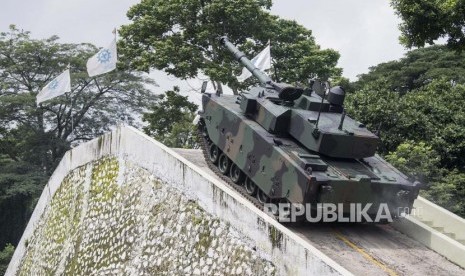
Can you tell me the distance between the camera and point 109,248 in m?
13.2

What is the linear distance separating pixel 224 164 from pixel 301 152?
2477 millimetres

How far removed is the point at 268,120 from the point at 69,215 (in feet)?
21.5

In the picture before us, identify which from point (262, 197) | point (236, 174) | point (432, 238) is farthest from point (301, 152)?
point (432, 238)

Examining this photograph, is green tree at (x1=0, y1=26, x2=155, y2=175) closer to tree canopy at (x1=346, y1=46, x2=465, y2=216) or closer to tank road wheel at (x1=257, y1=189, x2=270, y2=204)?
tree canopy at (x1=346, y1=46, x2=465, y2=216)

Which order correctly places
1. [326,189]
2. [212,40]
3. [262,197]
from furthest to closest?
[212,40]
[262,197]
[326,189]

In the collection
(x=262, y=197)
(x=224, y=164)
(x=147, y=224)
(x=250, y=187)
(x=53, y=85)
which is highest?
(x=53, y=85)

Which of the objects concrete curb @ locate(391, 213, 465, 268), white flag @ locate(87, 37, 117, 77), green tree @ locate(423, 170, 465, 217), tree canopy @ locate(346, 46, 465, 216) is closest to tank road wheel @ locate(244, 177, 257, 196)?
concrete curb @ locate(391, 213, 465, 268)

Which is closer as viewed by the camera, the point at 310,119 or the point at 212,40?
the point at 310,119

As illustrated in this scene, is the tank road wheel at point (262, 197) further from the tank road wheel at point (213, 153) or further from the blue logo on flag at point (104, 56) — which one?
the blue logo on flag at point (104, 56)

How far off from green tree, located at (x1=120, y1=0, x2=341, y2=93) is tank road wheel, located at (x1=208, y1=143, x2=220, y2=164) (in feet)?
30.9

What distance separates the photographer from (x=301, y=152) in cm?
1149

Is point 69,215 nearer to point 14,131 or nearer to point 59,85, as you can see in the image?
point 59,85

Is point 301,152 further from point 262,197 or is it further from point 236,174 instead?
point 236,174

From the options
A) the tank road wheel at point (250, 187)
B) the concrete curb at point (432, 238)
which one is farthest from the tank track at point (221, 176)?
the concrete curb at point (432, 238)
